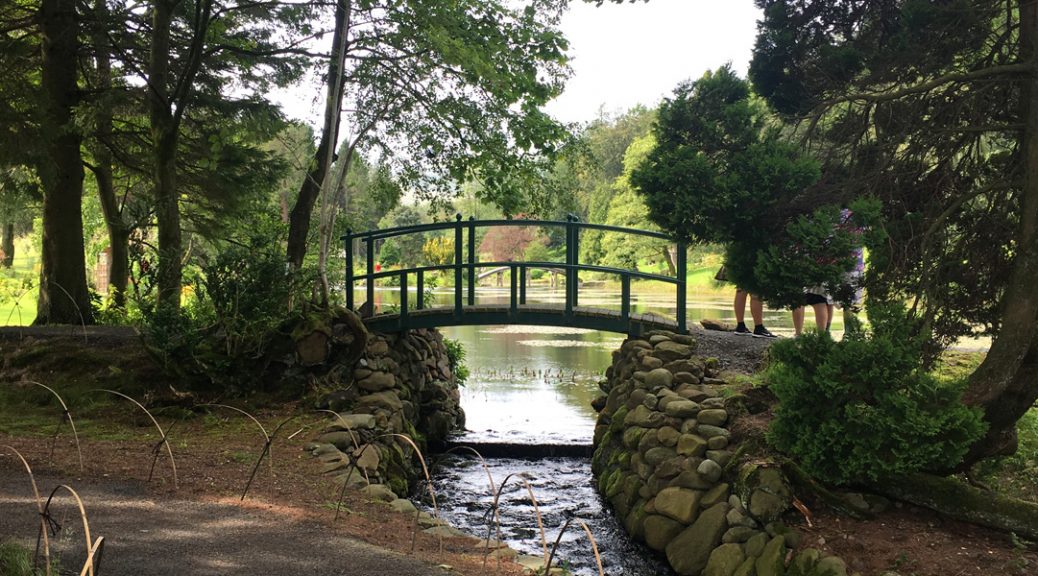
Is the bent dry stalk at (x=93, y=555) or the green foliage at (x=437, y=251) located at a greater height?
the green foliage at (x=437, y=251)

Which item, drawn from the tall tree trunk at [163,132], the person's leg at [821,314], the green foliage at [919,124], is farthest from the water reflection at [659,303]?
the green foliage at [919,124]

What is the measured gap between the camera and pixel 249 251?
25.5 feet

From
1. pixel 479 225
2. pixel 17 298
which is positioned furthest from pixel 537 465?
pixel 17 298

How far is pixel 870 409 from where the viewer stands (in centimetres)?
489

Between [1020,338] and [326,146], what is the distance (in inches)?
275

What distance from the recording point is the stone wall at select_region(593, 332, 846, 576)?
195 inches

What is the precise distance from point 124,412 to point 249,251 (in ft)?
6.19

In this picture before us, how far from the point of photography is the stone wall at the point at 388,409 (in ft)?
21.5

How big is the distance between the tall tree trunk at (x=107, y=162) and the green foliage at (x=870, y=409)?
7924 mm

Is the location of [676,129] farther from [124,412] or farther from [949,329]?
[124,412]

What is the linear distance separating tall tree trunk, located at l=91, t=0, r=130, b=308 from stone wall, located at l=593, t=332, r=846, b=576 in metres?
6.57

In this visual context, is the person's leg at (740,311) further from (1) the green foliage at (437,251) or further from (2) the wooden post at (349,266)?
(1) the green foliage at (437,251)

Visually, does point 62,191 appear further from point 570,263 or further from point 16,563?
point 16,563

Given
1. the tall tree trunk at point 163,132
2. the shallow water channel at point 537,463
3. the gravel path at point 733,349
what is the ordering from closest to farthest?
1. the shallow water channel at point 537,463
2. the gravel path at point 733,349
3. the tall tree trunk at point 163,132
